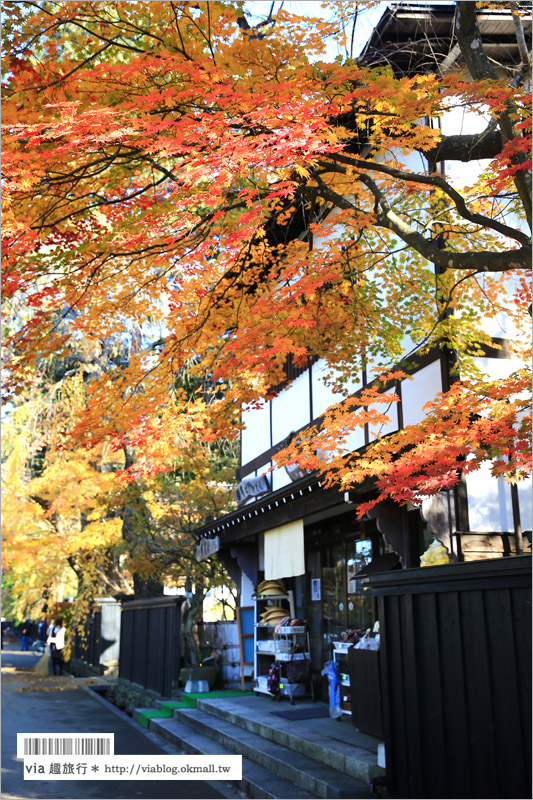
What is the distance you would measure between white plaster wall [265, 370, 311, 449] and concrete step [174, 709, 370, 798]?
17.2ft

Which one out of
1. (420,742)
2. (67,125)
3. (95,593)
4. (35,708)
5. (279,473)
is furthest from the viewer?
(95,593)

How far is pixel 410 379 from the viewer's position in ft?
30.4

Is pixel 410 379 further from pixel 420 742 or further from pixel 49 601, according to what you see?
pixel 49 601

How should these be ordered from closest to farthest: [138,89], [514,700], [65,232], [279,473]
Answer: [514,700], [138,89], [65,232], [279,473]

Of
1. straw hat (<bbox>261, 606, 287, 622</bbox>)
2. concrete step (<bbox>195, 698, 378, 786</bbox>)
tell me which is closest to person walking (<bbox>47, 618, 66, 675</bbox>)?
straw hat (<bbox>261, 606, 287, 622</bbox>)

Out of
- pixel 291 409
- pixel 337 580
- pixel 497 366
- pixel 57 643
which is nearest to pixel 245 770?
pixel 337 580

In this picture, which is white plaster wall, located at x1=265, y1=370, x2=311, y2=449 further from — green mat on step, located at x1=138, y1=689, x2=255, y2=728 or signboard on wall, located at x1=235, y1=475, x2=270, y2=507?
green mat on step, located at x1=138, y1=689, x2=255, y2=728

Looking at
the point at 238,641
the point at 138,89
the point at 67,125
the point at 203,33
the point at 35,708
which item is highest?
the point at 203,33

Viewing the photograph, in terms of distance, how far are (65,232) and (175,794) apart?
6.36 metres

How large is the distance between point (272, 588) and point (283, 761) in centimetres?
588

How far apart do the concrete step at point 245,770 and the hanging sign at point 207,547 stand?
373 cm

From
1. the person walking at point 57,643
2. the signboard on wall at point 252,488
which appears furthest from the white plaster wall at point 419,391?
the person walking at point 57,643

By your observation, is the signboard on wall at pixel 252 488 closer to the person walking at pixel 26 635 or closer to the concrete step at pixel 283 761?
the concrete step at pixel 283 761

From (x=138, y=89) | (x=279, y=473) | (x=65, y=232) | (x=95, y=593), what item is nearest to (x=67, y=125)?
(x=138, y=89)
